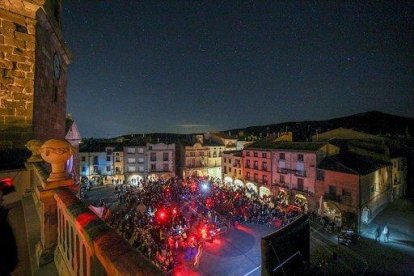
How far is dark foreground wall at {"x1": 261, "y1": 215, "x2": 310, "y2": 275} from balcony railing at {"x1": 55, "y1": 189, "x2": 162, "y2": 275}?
4.14 m

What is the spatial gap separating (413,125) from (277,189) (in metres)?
83.8

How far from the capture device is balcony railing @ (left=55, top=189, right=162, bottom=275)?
1446 mm

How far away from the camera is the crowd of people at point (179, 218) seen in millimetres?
14617

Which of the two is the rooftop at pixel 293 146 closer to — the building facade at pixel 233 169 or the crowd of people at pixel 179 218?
the building facade at pixel 233 169

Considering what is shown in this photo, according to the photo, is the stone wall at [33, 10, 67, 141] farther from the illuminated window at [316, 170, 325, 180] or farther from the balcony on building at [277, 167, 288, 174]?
the balcony on building at [277, 167, 288, 174]

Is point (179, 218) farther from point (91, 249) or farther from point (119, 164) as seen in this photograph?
point (119, 164)

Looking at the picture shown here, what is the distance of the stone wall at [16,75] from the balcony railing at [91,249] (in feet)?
15.0

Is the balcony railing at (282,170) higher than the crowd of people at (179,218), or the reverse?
the balcony railing at (282,170)

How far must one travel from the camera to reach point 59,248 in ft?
10.6

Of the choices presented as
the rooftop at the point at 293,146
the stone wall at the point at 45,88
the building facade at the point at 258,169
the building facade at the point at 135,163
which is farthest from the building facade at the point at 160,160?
the stone wall at the point at 45,88

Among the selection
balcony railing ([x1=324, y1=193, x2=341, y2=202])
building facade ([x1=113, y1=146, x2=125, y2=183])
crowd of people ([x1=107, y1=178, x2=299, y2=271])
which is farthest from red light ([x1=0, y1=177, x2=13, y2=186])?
building facade ([x1=113, y1=146, x2=125, y2=183])

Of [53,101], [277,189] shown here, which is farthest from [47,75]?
[277,189]

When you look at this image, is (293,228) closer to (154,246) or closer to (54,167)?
(54,167)

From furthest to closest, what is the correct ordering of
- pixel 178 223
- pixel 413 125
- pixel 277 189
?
1. pixel 413 125
2. pixel 277 189
3. pixel 178 223
